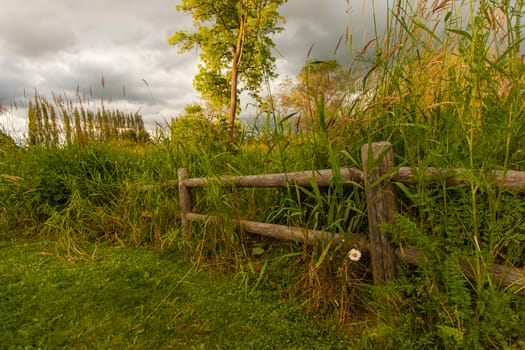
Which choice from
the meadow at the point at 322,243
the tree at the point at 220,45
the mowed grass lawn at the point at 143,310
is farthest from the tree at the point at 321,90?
the tree at the point at 220,45

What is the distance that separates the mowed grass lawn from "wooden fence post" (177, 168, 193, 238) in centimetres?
37

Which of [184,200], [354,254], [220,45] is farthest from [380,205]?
[220,45]

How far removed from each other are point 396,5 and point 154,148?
3.67 m

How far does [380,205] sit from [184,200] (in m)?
2.26

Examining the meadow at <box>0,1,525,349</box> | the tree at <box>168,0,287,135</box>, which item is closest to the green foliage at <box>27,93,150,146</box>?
the meadow at <box>0,1,525,349</box>

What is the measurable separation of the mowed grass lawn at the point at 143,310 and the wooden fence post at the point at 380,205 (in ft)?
1.59

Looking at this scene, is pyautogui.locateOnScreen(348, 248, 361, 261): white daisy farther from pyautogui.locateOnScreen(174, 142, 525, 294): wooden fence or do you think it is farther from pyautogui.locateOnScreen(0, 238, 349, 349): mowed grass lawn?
pyautogui.locateOnScreen(0, 238, 349, 349): mowed grass lawn

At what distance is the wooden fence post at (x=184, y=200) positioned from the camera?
339 centimetres

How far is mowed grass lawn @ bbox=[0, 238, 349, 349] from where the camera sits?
6.33 feet

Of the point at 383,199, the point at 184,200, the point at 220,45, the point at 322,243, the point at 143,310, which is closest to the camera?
the point at 383,199

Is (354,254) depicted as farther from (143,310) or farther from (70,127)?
(70,127)

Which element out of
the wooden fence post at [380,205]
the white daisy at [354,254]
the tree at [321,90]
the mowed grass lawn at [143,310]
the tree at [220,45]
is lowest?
the mowed grass lawn at [143,310]

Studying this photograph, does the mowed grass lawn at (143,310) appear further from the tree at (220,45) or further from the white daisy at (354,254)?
the tree at (220,45)

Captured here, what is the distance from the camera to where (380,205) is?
72.6 inches
